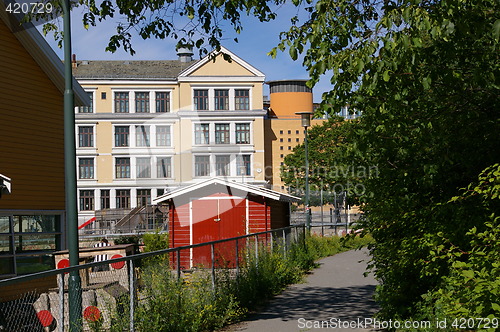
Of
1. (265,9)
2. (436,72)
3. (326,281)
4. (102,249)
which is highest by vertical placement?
(265,9)

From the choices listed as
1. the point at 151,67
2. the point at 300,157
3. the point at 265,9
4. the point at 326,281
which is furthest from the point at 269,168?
the point at 265,9

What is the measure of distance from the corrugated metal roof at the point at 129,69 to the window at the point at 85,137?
5.53 m

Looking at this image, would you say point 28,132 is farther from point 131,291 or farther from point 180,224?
point 131,291

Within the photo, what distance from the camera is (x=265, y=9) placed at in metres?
11.3

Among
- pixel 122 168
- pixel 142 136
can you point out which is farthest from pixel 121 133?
pixel 122 168

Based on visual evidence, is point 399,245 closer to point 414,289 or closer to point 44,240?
point 414,289

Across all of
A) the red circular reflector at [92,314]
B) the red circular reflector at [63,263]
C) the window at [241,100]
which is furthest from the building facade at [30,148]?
the window at [241,100]

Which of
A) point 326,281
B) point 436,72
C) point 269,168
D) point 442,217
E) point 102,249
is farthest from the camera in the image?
point 269,168

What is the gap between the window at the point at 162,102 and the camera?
69.7m

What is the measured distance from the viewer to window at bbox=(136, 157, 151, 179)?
70625 mm

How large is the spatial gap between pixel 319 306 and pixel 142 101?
58.2 meters

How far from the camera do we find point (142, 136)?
233 ft

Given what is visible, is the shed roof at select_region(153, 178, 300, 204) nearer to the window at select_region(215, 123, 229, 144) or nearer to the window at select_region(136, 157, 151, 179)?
the window at select_region(215, 123, 229, 144)

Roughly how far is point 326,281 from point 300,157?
49.2m
